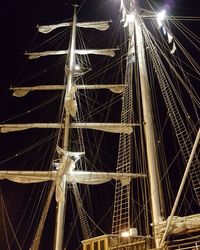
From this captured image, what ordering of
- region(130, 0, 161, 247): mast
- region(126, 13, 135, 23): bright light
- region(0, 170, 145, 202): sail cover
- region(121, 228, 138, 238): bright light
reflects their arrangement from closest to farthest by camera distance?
region(130, 0, 161, 247): mast, region(121, 228, 138, 238): bright light, region(126, 13, 135, 23): bright light, region(0, 170, 145, 202): sail cover

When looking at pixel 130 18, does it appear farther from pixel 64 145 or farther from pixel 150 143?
pixel 64 145

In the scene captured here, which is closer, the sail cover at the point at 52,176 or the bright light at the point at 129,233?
the bright light at the point at 129,233

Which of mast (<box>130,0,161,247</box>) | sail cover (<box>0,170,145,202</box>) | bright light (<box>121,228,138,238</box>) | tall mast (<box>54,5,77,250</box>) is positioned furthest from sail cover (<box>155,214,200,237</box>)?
sail cover (<box>0,170,145,202</box>)

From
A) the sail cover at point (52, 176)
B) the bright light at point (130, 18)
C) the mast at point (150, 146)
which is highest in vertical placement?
the bright light at point (130, 18)

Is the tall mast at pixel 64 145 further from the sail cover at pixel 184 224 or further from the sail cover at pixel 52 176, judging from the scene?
the sail cover at pixel 184 224

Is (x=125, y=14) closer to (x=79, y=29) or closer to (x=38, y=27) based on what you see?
(x=38, y=27)

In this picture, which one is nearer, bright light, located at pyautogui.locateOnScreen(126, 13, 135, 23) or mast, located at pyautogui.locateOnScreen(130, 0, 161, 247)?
mast, located at pyautogui.locateOnScreen(130, 0, 161, 247)

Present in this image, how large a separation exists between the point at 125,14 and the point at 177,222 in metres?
7.58

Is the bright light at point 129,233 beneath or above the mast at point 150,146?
beneath

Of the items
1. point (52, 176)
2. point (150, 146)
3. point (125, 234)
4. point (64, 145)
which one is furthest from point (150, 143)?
point (64, 145)

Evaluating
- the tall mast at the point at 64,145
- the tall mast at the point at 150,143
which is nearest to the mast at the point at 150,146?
the tall mast at the point at 150,143

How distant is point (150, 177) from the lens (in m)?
8.29

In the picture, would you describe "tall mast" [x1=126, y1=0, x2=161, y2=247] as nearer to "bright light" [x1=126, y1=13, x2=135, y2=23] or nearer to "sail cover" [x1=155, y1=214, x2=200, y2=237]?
"sail cover" [x1=155, y1=214, x2=200, y2=237]

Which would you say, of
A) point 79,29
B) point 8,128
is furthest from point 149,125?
point 79,29
